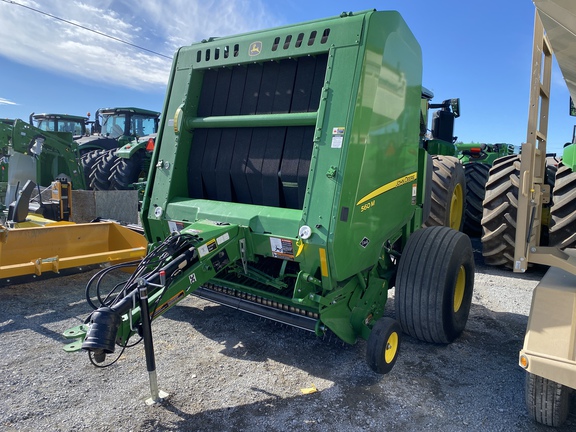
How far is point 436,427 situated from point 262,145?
7.75ft

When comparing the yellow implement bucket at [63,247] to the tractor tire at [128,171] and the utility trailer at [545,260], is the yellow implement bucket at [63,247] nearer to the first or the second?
the utility trailer at [545,260]

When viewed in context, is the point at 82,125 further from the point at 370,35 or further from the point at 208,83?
the point at 370,35

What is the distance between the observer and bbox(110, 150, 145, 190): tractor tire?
401 inches

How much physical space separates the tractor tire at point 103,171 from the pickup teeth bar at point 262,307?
789 cm

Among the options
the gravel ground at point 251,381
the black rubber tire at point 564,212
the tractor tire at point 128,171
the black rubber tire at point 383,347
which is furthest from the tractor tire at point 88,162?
the black rubber tire at point 564,212

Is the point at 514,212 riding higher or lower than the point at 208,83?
lower

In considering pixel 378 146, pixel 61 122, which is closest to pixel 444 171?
pixel 378 146

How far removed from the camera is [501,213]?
5.76 metres

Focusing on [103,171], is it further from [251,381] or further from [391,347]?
[391,347]

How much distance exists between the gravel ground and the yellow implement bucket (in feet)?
1.49

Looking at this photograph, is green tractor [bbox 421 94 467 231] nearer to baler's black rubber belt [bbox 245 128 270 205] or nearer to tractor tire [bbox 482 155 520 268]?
tractor tire [bbox 482 155 520 268]

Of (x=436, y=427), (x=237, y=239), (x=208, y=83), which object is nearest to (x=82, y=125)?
(x=208, y=83)

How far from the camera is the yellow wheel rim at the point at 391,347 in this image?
124 inches

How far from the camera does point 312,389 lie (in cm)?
304
